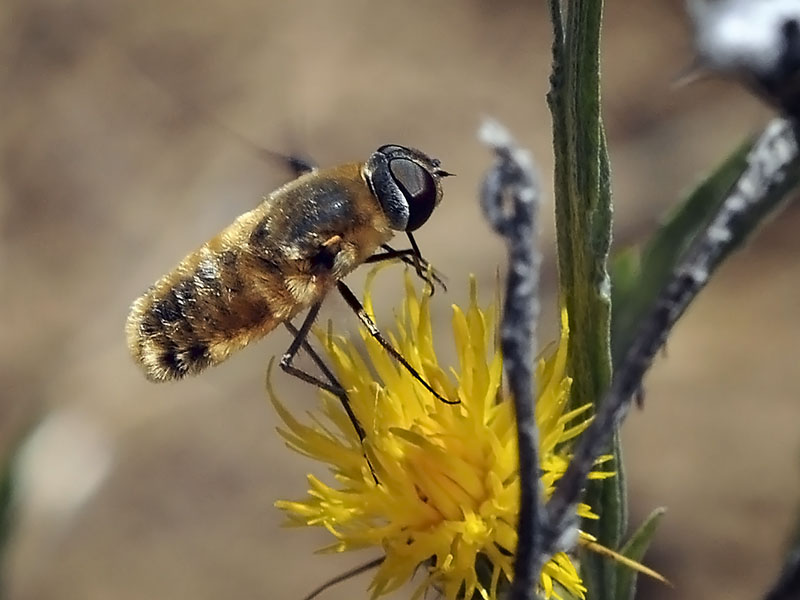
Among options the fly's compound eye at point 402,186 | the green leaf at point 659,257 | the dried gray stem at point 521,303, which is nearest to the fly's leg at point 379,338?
the fly's compound eye at point 402,186

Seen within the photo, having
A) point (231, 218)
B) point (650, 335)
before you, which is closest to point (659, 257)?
point (650, 335)

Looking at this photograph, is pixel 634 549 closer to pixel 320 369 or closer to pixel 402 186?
pixel 320 369

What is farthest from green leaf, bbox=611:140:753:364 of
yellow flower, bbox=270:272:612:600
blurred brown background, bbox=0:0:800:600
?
blurred brown background, bbox=0:0:800:600

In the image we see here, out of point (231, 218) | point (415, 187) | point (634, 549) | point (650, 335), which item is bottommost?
point (634, 549)

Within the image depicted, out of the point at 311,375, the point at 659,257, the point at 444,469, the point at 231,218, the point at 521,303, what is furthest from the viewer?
the point at 231,218

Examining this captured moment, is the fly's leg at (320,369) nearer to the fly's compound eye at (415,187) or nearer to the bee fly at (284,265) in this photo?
the bee fly at (284,265)

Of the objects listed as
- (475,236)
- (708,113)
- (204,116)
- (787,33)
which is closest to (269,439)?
(475,236)
